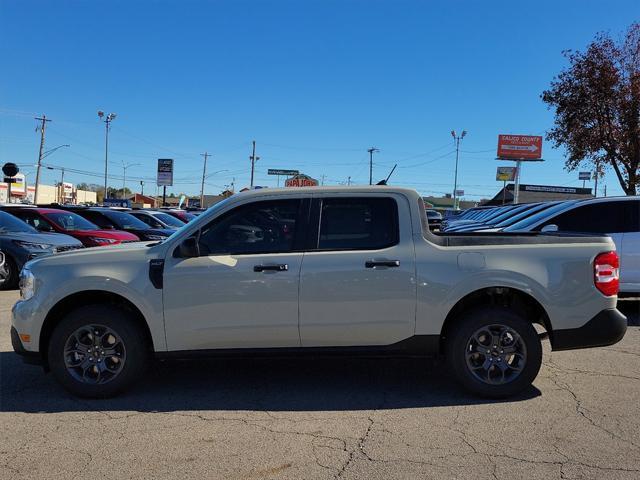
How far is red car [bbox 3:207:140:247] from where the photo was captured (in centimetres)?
1236

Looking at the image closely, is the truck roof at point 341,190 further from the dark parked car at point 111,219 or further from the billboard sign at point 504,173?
the billboard sign at point 504,173

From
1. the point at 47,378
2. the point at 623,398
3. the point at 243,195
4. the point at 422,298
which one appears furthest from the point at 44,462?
the point at 623,398

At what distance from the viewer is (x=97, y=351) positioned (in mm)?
4637

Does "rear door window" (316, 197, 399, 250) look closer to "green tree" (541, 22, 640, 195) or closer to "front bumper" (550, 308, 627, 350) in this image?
"front bumper" (550, 308, 627, 350)

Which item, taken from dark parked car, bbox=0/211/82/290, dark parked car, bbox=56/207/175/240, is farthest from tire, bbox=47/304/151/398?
dark parked car, bbox=56/207/175/240

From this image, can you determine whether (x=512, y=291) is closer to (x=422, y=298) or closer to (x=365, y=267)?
(x=422, y=298)

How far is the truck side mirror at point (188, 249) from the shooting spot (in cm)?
453

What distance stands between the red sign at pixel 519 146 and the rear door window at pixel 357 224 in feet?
162

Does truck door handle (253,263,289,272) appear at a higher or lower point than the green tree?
lower

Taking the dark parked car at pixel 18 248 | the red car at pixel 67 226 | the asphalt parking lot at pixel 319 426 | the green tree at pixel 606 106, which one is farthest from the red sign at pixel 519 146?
the asphalt parking lot at pixel 319 426

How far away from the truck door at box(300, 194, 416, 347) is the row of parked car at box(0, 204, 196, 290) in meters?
7.08

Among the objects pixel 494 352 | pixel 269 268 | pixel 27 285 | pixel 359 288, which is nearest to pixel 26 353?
pixel 27 285

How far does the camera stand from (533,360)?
4.59 meters

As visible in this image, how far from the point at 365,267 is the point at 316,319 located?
59 cm
